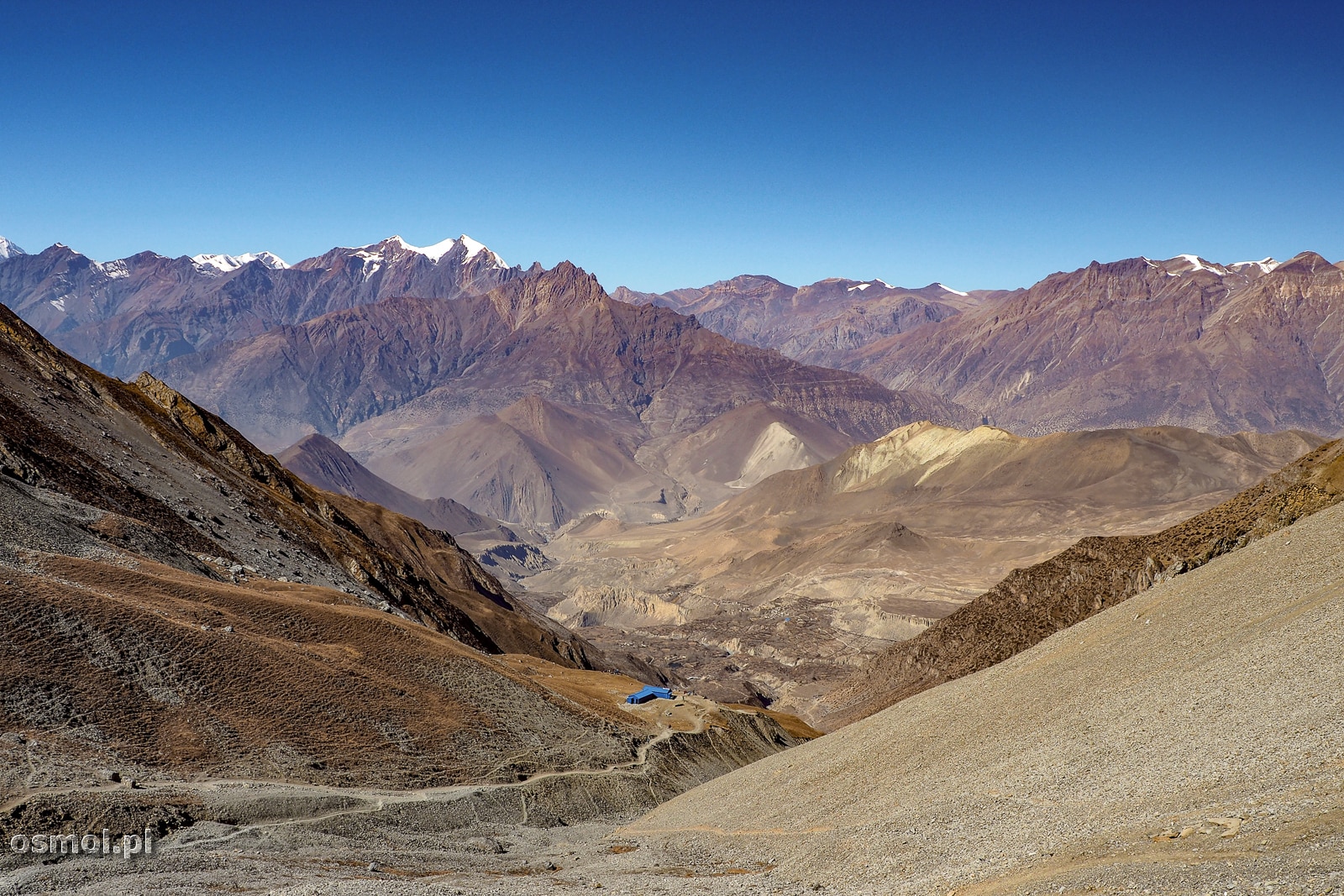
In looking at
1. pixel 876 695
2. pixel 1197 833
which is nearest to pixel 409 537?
pixel 876 695

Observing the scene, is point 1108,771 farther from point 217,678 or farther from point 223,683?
point 217,678

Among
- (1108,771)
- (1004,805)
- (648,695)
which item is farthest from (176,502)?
(1108,771)

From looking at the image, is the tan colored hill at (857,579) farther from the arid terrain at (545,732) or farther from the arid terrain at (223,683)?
the arid terrain at (545,732)

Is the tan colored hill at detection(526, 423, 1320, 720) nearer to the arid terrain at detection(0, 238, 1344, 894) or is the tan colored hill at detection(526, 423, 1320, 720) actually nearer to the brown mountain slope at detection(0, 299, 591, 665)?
the brown mountain slope at detection(0, 299, 591, 665)

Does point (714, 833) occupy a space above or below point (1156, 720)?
below

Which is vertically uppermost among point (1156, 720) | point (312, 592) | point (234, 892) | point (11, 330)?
point (11, 330)

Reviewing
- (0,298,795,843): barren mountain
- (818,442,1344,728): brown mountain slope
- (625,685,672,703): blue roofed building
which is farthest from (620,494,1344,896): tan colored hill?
(818,442,1344,728): brown mountain slope

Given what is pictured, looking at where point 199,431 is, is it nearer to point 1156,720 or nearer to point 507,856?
point 507,856
